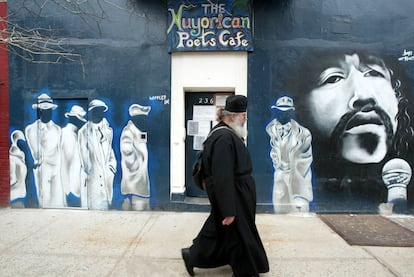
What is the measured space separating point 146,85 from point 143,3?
1.39 m

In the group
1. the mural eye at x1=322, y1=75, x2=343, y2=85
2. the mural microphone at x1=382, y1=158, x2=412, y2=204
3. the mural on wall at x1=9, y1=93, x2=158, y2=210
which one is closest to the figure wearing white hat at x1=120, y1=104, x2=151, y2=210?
the mural on wall at x1=9, y1=93, x2=158, y2=210

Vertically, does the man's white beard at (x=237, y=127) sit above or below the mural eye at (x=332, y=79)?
below

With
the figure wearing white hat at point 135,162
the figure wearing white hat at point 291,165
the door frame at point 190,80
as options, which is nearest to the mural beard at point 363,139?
the figure wearing white hat at point 291,165

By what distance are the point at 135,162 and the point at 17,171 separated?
2.12 meters

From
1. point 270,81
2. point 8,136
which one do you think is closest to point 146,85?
point 270,81

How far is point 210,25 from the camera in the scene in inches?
233

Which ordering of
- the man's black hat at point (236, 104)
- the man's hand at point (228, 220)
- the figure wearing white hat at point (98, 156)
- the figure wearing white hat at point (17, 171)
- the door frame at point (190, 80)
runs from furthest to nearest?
the figure wearing white hat at point (17, 171), the figure wearing white hat at point (98, 156), the door frame at point (190, 80), the man's black hat at point (236, 104), the man's hand at point (228, 220)

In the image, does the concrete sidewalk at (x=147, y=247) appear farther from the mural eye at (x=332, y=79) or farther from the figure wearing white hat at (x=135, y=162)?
the mural eye at (x=332, y=79)

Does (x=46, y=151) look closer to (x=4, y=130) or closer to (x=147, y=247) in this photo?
(x=4, y=130)

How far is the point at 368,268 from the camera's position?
387cm

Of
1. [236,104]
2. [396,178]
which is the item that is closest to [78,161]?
[236,104]

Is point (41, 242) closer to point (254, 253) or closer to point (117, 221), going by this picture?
point (117, 221)

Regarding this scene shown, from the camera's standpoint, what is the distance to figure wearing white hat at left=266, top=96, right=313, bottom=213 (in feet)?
19.5

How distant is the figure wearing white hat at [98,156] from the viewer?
20.0 ft
